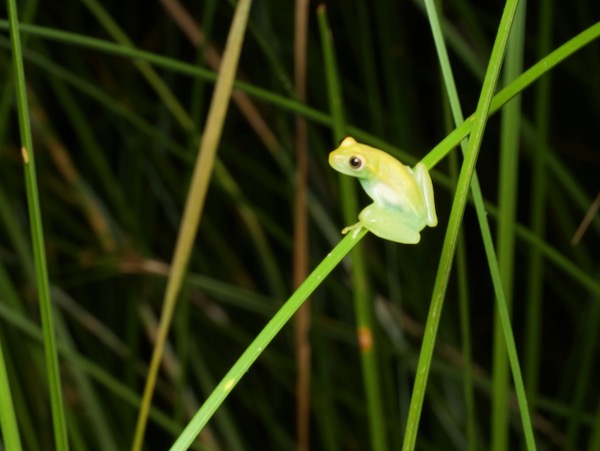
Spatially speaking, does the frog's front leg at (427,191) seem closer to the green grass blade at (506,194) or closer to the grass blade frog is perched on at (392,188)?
the grass blade frog is perched on at (392,188)

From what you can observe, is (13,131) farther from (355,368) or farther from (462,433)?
(462,433)

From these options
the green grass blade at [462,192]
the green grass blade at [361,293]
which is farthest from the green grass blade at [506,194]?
the green grass blade at [462,192]

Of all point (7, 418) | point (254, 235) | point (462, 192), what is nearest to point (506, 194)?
point (462, 192)

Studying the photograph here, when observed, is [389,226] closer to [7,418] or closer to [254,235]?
[7,418]

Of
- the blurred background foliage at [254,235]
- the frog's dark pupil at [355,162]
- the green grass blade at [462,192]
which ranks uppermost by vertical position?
the blurred background foliage at [254,235]

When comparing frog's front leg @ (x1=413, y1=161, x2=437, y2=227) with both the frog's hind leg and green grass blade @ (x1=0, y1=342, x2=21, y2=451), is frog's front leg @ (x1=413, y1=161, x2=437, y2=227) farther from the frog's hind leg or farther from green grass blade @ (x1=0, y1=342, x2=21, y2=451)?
green grass blade @ (x1=0, y1=342, x2=21, y2=451)

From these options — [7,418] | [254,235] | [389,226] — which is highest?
[254,235]

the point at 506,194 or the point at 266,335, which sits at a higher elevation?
the point at 506,194

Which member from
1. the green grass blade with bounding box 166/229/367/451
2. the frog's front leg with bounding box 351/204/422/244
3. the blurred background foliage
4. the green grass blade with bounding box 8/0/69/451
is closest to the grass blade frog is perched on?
the frog's front leg with bounding box 351/204/422/244

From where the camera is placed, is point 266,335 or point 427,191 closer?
point 266,335
